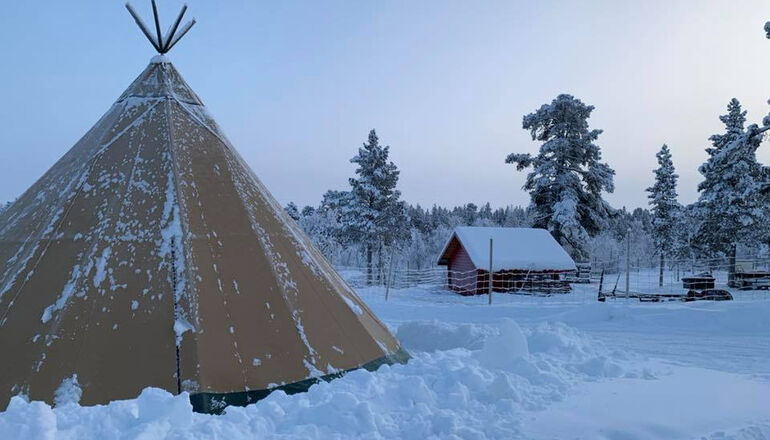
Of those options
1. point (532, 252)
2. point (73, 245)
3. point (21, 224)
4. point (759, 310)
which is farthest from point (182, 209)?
point (532, 252)

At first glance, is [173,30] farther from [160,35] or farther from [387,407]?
[387,407]

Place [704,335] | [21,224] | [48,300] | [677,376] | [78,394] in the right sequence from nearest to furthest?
[78,394], [48,300], [21,224], [677,376], [704,335]

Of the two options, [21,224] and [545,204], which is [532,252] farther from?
[21,224]

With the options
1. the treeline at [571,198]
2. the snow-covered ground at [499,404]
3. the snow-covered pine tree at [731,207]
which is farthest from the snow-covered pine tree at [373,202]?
the snow-covered ground at [499,404]

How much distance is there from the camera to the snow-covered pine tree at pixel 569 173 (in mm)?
24781

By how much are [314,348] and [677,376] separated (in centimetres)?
411

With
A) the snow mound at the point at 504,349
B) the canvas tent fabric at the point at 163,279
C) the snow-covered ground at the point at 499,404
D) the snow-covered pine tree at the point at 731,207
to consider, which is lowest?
the snow-covered ground at the point at 499,404

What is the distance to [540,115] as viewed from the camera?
25422 millimetres

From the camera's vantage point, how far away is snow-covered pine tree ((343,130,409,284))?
1155 inches

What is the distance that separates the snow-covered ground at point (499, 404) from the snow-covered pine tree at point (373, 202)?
2190cm

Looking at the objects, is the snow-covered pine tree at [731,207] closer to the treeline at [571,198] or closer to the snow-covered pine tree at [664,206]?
the treeline at [571,198]

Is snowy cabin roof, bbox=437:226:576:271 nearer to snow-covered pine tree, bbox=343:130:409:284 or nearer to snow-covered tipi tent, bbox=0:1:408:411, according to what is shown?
snow-covered pine tree, bbox=343:130:409:284

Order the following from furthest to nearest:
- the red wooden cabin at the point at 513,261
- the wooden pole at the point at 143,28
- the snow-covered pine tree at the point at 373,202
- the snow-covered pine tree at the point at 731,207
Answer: the snow-covered pine tree at the point at 373,202 → the snow-covered pine tree at the point at 731,207 → the red wooden cabin at the point at 513,261 → the wooden pole at the point at 143,28

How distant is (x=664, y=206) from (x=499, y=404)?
34797 millimetres
